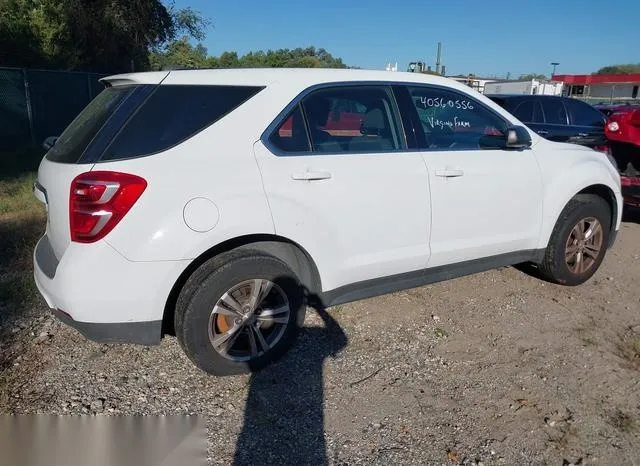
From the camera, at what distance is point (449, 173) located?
3.68 m

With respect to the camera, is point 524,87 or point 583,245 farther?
point 524,87

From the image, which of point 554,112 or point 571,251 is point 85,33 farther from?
point 571,251

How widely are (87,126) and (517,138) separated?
292 centimetres

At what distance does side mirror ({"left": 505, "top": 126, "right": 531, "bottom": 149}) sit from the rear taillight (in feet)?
8.55

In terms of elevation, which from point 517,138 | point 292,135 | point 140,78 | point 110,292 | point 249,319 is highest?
point 140,78

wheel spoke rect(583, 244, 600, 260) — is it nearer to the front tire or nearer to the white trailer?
the front tire

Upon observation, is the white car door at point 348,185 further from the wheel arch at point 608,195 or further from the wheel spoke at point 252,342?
the wheel arch at point 608,195

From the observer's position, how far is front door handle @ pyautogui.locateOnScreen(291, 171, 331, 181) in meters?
3.11

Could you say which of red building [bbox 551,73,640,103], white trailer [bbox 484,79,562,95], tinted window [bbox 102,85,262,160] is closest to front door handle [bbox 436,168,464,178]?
tinted window [bbox 102,85,262,160]

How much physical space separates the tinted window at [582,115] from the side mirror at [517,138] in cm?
674

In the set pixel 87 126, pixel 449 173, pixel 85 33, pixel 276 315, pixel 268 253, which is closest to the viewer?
pixel 87 126

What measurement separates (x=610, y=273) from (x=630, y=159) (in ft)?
7.65

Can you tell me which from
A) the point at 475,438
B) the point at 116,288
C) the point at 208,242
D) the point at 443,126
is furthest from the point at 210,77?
the point at 475,438

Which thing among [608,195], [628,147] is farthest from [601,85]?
[608,195]
